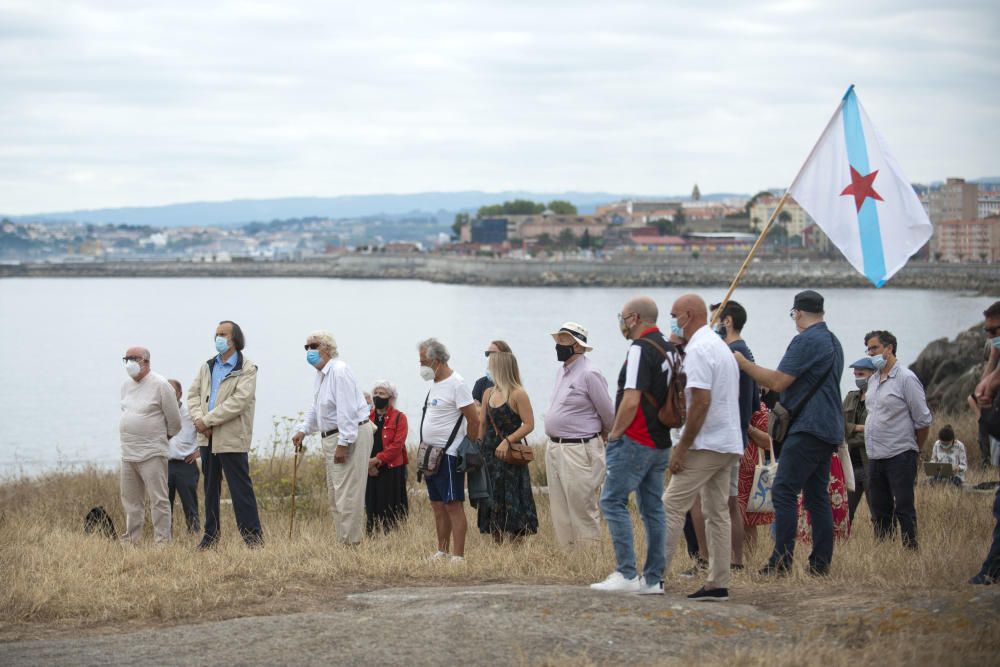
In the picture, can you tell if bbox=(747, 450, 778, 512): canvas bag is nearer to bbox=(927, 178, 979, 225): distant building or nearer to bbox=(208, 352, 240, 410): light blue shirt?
bbox=(208, 352, 240, 410): light blue shirt

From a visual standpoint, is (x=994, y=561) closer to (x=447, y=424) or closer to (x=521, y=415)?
(x=521, y=415)

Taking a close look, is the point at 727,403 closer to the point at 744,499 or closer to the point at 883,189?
the point at 744,499

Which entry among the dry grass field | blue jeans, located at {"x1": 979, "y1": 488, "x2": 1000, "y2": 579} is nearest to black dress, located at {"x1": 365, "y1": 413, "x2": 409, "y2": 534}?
the dry grass field

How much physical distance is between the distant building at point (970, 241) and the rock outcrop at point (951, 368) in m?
146

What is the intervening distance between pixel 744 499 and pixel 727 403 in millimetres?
1671

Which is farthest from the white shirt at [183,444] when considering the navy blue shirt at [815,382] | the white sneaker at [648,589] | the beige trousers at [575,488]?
the navy blue shirt at [815,382]

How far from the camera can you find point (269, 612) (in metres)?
7.46

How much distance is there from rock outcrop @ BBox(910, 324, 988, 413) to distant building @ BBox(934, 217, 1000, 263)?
146085 millimetres

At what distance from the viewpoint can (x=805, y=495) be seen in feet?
27.0

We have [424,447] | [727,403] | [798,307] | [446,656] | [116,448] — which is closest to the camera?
[446,656]

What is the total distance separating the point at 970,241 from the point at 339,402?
174688mm

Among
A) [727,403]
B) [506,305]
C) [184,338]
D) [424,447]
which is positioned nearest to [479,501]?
[424,447]

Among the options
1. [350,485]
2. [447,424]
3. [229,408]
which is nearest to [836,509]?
[447,424]

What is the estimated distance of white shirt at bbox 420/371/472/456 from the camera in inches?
373
